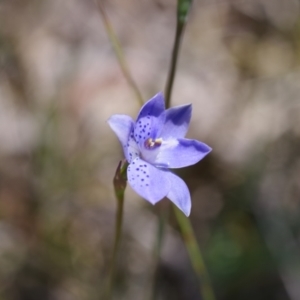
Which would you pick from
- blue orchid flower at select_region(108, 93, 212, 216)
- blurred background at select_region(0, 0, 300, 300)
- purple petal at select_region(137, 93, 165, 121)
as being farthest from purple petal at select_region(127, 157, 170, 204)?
blurred background at select_region(0, 0, 300, 300)

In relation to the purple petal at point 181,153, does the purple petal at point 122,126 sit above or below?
above

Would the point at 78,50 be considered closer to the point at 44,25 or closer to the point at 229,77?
the point at 44,25

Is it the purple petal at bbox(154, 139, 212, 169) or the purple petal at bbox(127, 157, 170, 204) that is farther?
the purple petal at bbox(154, 139, 212, 169)

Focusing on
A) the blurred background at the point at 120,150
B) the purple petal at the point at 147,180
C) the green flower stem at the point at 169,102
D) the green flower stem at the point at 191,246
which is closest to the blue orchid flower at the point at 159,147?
the purple petal at the point at 147,180

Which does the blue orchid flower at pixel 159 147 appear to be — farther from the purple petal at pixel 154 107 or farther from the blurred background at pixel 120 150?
the blurred background at pixel 120 150

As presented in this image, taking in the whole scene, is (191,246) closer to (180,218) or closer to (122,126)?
(180,218)

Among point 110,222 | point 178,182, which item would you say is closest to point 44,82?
point 110,222

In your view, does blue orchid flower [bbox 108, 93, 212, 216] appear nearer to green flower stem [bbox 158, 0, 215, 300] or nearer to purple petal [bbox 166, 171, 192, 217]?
purple petal [bbox 166, 171, 192, 217]
